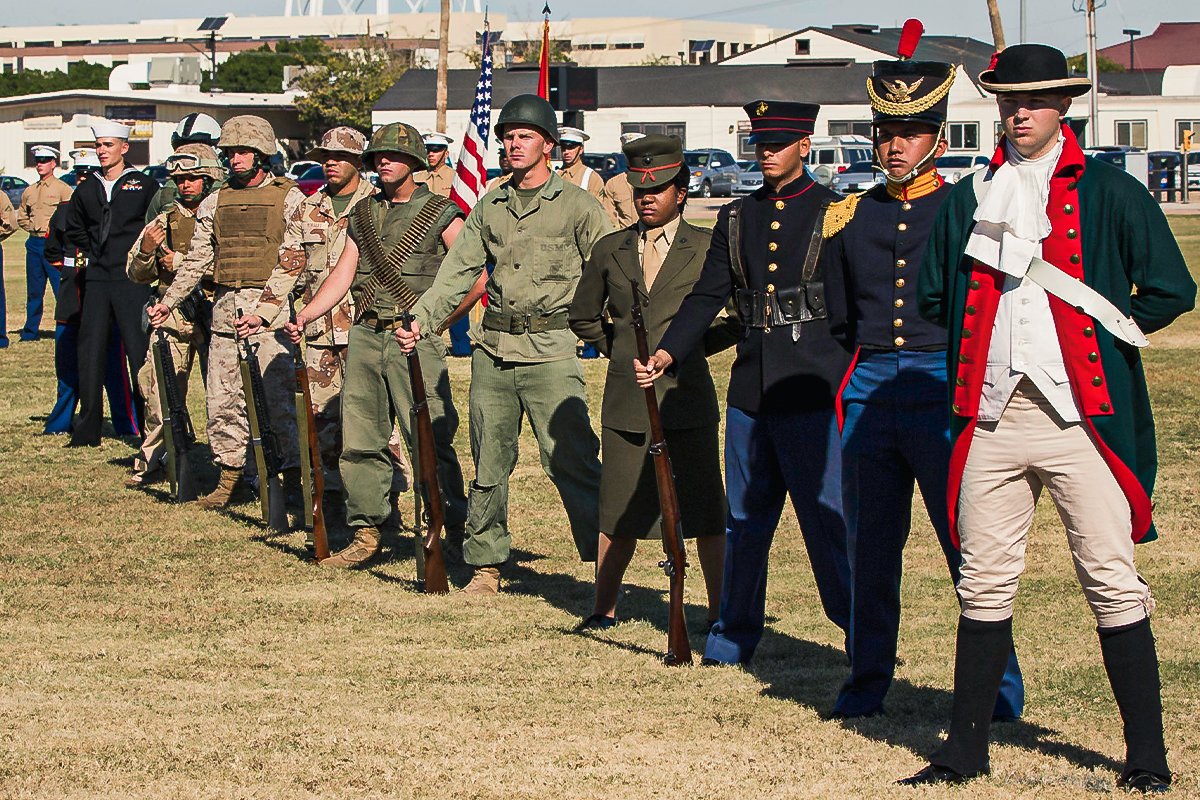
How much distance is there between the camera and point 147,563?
927cm

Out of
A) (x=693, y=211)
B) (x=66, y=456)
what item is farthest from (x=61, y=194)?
(x=693, y=211)

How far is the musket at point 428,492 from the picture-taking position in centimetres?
842

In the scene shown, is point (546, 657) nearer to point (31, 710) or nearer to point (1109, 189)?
point (31, 710)

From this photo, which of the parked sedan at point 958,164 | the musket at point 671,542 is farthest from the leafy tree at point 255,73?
the musket at point 671,542

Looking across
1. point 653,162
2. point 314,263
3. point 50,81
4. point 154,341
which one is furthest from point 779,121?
point 50,81

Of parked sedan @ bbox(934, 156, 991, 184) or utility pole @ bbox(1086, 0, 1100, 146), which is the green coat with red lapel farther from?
utility pole @ bbox(1086, 0, 1100, 146)

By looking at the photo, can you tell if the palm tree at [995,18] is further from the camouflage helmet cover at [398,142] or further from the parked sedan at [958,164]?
the camouflage helmet cover at [398,142]

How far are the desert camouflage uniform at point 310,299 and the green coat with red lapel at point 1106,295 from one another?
18.0 ft

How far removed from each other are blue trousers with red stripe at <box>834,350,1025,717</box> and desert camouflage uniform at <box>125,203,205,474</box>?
20.3 ft

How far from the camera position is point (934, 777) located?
525 cm

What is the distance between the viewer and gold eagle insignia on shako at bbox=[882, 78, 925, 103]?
574 centimetres

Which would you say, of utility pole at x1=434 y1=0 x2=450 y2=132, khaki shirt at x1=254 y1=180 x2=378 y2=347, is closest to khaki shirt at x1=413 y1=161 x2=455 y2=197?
khaki shirt at x1=254 y1=180 x2=378 y2=347

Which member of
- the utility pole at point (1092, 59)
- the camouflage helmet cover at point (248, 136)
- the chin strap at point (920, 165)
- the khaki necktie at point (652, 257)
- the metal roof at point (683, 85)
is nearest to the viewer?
the chin strap at point (920, 165)

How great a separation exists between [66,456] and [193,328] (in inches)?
85.8
